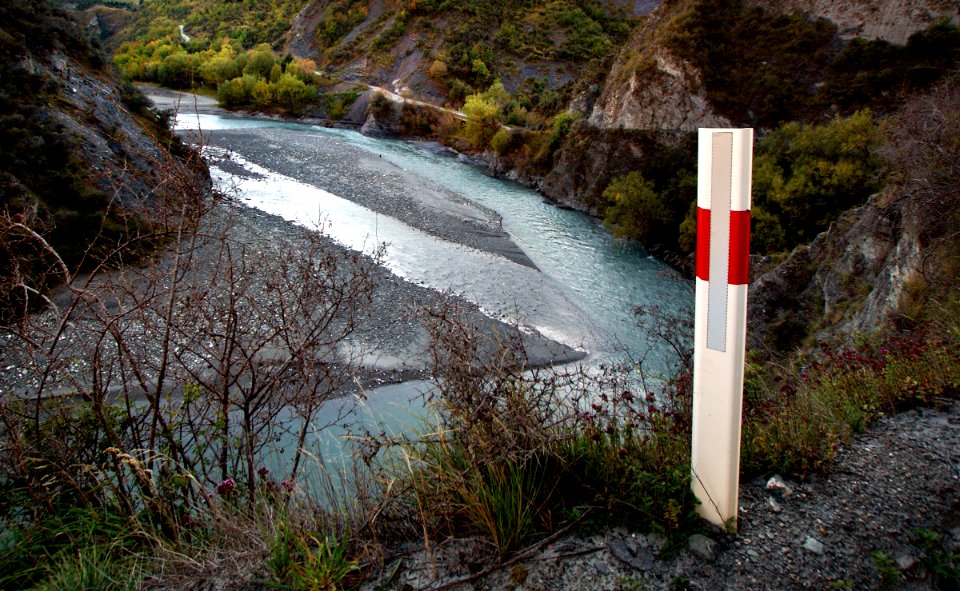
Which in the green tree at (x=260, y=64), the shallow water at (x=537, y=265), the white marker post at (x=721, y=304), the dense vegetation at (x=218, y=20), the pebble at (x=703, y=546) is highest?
the dense vegetation at (x=218, y=20)

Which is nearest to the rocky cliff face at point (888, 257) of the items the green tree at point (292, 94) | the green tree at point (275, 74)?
the green tree at point (292, 94)

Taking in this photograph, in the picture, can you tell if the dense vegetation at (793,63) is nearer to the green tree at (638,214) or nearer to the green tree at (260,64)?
the green tree at (638,214)

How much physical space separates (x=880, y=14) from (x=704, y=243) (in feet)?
101

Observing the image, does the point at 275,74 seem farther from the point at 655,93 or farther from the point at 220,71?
the point at 655,93

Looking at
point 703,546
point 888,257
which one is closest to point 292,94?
point 888,257

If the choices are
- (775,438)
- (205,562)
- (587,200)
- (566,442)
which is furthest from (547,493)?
(587,200)

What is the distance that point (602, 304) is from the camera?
752 inches

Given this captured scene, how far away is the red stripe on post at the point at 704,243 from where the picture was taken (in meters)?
2.62

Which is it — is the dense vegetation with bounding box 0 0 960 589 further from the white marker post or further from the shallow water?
the shallow water

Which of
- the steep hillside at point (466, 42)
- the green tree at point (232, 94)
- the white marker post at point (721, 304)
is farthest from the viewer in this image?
the steep hillside at point (466, 42)

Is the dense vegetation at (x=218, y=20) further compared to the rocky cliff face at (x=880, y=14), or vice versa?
the dense vegetation at (x=218, y=20)

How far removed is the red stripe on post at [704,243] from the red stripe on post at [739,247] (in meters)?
0.10

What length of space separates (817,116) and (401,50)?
60.4m

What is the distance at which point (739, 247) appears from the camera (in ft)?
8.32
